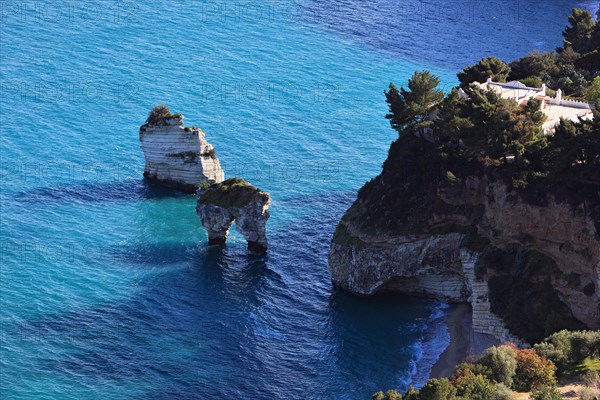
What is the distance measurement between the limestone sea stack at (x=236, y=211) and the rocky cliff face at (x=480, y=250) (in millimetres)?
8229

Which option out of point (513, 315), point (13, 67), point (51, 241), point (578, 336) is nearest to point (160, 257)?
point (51, 241)

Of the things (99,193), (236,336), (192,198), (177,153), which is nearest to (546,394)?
(236,336)

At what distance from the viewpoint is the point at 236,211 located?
119312 millimetres

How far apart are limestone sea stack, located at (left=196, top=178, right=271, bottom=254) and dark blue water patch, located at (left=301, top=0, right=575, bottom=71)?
164 ft

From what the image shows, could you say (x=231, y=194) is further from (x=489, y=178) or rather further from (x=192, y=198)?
(x=489, y=178)

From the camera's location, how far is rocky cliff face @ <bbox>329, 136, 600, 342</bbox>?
98.8 metres

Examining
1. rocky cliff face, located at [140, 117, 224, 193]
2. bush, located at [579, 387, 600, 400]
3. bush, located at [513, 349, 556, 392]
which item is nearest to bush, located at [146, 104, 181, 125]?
rocky cliff face, located at [140, 117, 224, 193]

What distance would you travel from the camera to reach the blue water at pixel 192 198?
335 feet

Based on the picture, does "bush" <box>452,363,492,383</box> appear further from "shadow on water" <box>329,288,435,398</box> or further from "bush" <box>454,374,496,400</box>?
"shadow on water" <box>329,288,435,398</box>

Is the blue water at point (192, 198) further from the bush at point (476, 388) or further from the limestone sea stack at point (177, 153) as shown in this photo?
the bush at point (476, 388)

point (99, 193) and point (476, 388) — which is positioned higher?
point (99, 193)

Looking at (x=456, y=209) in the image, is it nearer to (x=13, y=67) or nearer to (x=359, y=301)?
(x=359, y=301)

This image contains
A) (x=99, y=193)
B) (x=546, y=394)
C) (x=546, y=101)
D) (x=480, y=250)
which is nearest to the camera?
(x=546, y=394)

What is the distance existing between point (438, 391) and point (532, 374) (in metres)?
7.70
